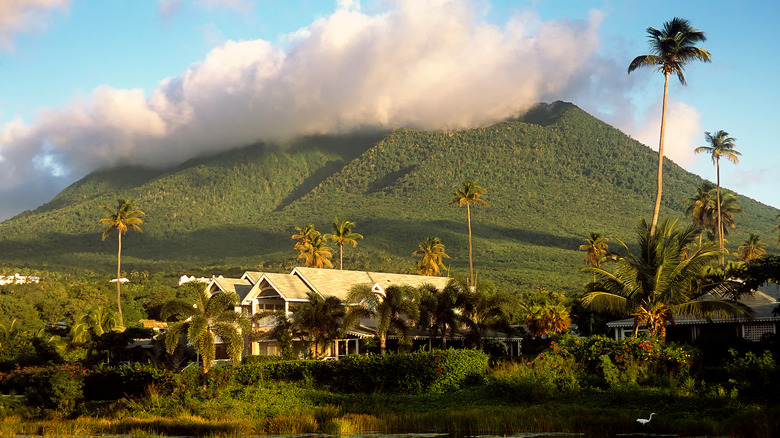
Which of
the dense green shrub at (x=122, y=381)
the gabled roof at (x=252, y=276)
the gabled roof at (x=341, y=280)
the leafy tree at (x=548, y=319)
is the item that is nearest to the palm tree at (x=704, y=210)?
the gabled roof at (x=341, y=280)

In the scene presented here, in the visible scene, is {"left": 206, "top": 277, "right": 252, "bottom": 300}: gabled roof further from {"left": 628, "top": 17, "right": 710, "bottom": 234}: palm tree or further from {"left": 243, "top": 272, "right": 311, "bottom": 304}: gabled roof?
{"left": 628, "top": 17, "right": 710, "bottom": 234}: palm tree

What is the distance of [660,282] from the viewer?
125 ft

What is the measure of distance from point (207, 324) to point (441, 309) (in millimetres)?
14835

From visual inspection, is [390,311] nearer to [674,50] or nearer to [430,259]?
[674,50]

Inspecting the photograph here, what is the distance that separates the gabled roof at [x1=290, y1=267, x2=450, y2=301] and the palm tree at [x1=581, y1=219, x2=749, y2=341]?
18.9 m

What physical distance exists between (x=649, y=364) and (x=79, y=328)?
2015 inches

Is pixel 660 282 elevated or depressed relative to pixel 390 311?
elevated

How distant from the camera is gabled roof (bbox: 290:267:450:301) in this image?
2185 inches

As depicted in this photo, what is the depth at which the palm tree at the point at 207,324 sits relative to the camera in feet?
125

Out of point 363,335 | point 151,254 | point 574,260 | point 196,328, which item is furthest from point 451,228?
point 196,328

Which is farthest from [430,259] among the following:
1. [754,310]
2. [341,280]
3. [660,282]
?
[660,282]

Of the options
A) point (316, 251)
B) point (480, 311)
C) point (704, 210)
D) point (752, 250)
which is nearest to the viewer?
point (480, 311)

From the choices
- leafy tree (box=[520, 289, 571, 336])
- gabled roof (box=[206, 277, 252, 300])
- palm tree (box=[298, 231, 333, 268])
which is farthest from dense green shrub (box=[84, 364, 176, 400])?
palm tree (box=[298, 231, 333, 268])

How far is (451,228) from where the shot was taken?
16525cm
